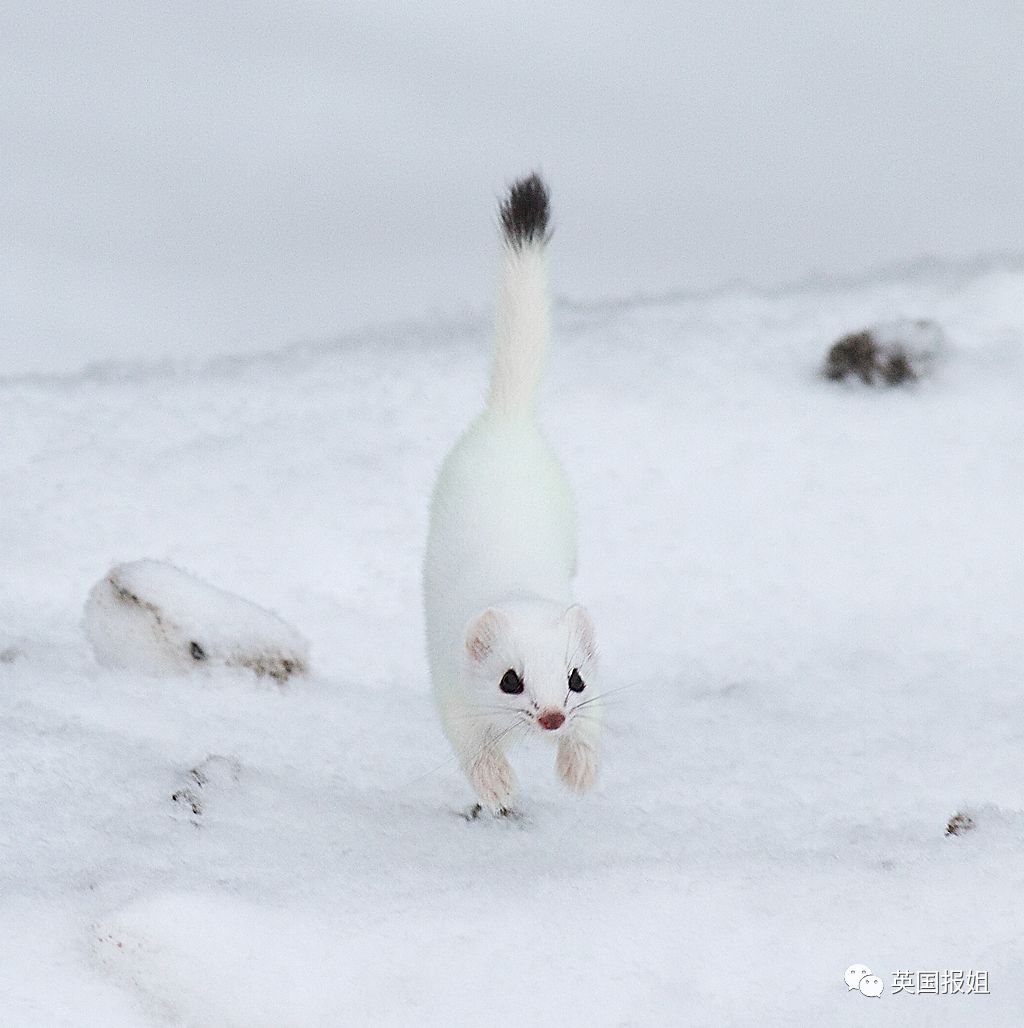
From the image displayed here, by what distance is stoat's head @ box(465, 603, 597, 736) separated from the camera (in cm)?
312

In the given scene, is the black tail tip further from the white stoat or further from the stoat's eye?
the stoat's eye

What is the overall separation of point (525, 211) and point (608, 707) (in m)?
1.51

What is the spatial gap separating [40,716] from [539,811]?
1308mm

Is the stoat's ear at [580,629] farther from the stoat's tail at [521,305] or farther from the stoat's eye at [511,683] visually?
the stoat's tail at [521,305]

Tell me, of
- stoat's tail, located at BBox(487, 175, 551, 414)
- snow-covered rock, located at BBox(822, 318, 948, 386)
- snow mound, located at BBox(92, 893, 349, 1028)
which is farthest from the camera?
snow-covered rock, located at BBox(822, 318, 948, 386)

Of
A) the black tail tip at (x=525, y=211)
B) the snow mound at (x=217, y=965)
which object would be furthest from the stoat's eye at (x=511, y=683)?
the black tail tip at (x=525, y=211)

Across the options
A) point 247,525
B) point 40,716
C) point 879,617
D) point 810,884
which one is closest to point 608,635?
point 879,617

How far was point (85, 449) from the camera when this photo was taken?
6355 millimetres

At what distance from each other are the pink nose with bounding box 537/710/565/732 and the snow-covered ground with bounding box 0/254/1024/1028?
10.9 inches

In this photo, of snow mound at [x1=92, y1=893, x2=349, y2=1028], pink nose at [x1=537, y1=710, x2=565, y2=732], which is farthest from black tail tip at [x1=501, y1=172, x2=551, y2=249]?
snow mound at [x1=92, y1=893, x2=349, y2=1028]

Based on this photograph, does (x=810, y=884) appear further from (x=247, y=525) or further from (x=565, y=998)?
(x=247, y=525)

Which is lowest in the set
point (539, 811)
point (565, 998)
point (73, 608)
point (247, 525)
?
point (565, 998)

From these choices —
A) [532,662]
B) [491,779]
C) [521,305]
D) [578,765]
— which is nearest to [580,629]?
[532,662]

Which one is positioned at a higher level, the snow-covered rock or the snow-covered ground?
the snow-covered rock
